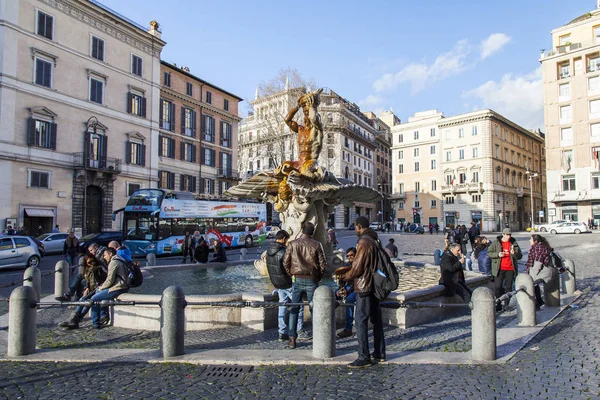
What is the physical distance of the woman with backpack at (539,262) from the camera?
28.3 ft

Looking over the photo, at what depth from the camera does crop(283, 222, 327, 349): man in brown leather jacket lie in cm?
Result: 589

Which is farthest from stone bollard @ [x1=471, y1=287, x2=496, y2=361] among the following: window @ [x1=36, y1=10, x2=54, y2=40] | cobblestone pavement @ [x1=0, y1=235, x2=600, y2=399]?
window @ [x1=36, y1=10, x2=54, y2=40]

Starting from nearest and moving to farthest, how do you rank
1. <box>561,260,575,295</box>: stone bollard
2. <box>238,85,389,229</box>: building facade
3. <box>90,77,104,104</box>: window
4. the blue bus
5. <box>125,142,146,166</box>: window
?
1. <box>561,260,575,295</box>: stone bollard
2. the blue bus
3. <box>90,77,104,104</box>: window
4. <box>125,142,146,166</box>: window
5. <box>238,85,389,229</box>: building facade

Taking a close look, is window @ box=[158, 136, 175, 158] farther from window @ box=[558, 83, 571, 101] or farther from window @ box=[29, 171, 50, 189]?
window @ box=[558, 83, 571, 101]

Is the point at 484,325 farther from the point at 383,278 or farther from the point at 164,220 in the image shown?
the point at 164,220

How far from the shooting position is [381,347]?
17.5 ft

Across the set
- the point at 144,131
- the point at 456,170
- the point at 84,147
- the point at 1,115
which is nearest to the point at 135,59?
the point at 144,131

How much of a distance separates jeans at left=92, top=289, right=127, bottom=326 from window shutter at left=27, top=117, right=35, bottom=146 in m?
26.5

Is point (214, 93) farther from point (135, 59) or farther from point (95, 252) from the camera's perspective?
point (95, 252)

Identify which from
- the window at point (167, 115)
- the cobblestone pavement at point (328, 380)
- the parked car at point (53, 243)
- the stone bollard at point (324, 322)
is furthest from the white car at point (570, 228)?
the stone bollard at point (324, 322)

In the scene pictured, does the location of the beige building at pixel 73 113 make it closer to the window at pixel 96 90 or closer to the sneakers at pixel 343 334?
the window at pixel 96 90

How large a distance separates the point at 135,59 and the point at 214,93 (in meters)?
12.0

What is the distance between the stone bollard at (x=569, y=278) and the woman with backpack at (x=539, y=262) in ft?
5.30

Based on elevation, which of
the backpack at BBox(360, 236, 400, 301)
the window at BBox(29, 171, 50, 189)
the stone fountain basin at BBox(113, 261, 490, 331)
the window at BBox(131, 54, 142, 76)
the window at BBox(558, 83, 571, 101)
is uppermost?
the window at BBox(558, 83, 571, 101)
